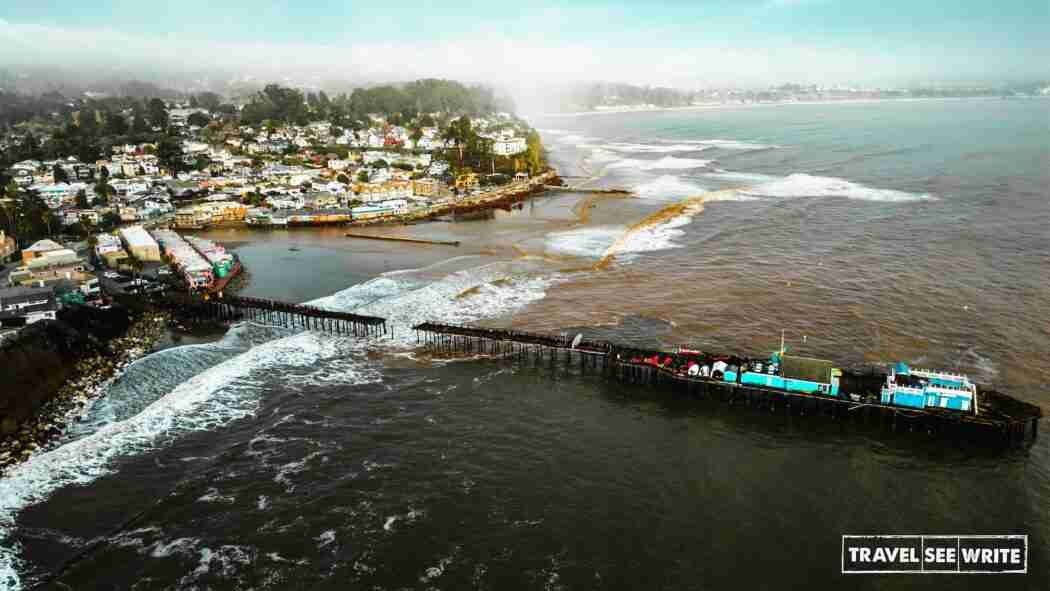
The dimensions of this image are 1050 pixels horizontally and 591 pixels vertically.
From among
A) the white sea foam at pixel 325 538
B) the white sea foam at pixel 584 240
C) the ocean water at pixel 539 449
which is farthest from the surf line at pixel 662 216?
the white sea foam at pixel 325 538

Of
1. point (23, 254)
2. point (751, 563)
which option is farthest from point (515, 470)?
point (23, 254)

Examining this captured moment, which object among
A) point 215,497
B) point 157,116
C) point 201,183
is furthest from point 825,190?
point 157,116

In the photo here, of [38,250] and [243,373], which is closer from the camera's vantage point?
[243,373]

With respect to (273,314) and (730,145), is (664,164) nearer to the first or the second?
(730,145)

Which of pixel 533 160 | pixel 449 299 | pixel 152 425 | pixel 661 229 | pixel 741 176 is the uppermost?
pixel 533 160

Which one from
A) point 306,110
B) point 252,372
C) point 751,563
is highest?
point 306,110

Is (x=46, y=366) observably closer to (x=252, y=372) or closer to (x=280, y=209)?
(x=252, y=372)
